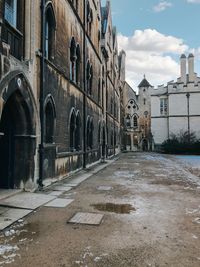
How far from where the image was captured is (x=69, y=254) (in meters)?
4.54

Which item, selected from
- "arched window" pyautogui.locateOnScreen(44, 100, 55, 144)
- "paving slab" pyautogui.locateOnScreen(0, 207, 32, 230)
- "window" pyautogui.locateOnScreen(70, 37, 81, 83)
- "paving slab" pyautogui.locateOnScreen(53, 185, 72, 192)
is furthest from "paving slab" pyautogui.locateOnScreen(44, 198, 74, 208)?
"window" pyautogui.locateOnScreen(70, 37, 81, 83)

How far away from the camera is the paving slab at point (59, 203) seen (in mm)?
7887

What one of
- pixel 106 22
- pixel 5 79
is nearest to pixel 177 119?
→ pixel 106 22

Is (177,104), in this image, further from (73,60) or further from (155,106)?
(73,60)

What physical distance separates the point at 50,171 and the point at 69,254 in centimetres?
699

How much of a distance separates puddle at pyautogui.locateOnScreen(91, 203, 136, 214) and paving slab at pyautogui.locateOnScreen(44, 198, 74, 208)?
0.78 metres

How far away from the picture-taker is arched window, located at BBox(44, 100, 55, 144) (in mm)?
11688

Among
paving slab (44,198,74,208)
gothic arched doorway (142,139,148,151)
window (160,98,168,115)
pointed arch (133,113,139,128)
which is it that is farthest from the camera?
pointed arch (133,113,139,128)

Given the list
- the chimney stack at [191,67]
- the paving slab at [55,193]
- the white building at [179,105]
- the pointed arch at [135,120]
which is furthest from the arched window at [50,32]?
the pointed arch at [135,120]

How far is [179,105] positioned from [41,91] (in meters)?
41.9

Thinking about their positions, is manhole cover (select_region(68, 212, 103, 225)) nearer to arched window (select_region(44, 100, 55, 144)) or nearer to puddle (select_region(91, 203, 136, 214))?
puddle (select_region(91, 203, 136, 214))

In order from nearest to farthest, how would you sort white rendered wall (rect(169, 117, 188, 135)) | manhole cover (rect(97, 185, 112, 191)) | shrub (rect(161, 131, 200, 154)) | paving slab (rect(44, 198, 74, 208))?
paving slab (rect(44, 198, 74, 208)) → manhole cover (rect(97, 185, 112, 191)) → shrub (rect(161, 131, 200, 154)) → white rendered wall (rect(169, 117, 188, 135))

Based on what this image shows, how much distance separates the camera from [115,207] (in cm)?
791

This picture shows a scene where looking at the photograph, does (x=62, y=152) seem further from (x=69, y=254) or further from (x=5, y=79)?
(x=69, y=254)
